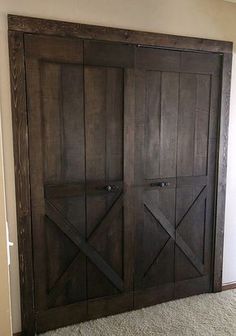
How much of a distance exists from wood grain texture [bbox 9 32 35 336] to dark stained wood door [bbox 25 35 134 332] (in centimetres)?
4

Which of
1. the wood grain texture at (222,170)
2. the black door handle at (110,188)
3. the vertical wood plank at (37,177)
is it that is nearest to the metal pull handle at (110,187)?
the black door handle at (110,188)

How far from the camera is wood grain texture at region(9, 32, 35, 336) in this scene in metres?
1.92

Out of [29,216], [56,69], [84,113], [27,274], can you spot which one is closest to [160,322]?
[27,274]

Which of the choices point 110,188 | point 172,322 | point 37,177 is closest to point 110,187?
point 110,188

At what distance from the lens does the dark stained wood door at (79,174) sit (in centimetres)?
204

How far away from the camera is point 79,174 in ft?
7.12

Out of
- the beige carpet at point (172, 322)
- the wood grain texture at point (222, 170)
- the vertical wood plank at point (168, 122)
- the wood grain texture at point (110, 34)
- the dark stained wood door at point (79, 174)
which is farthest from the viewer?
the wood grain texture at point (222, 170)

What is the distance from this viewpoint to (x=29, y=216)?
6.79 ft

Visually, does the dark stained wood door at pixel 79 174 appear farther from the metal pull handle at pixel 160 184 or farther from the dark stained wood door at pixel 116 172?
the metal pull handle at pixel 160 184

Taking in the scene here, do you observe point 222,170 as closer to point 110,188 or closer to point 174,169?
point 174,169

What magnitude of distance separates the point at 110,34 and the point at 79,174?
0.99 m

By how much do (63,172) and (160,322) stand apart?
1.36m

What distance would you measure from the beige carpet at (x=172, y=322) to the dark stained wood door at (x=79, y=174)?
0.32ft

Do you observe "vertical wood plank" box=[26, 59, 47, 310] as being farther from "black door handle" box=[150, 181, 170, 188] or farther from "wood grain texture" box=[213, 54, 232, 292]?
"wood grain texture" box=[213, 54, 232, 292]
